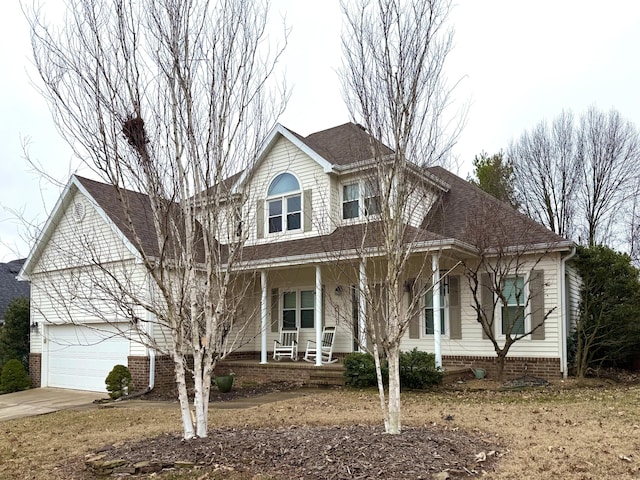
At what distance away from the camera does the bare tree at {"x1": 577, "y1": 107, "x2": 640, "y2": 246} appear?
1007 inches

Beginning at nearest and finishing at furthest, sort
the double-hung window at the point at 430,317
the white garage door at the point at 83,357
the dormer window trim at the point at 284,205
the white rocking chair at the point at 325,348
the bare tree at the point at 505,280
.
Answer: the bare tree at the point at 505,280 < the double-hung window at the point at 430,317 < the white rocking chair at the point at 325,348 < the white garage door at the point at 83,357 < the dormer window trim at the point at 284,205

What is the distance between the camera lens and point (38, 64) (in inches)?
235

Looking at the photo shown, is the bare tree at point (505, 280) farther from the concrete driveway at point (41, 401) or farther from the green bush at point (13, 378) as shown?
the green bush at point (13, 378)

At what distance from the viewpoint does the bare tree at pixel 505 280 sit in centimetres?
1233

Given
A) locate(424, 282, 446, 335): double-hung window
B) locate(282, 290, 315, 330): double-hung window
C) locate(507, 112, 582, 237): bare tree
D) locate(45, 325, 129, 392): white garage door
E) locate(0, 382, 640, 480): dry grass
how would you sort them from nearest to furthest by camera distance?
locate(0, 382, 640, 480): dry grass, locate(424, 282, 446, 335): double-hung window, locate(45, 325, 129, 392): white garage door, locate(282, 290, 315, 330): double-hung window, locate(507, 112, 582, 237): bare tree

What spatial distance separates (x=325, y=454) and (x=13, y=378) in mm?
13927

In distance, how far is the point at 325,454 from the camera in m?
5.71

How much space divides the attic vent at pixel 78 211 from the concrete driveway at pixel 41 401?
185 inches

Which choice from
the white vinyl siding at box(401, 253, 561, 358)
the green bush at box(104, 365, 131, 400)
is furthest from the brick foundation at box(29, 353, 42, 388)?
the white vinyl siding at box(401, 253, 561, 358)

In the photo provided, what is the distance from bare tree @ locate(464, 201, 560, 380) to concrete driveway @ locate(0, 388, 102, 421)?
9210 millimetres

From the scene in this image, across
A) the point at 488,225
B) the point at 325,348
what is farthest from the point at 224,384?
the point at 488,225

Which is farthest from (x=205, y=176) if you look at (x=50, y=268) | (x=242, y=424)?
(x=50, y=268)

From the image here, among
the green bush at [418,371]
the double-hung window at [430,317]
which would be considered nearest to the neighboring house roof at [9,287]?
the double-hung window at [430,317]

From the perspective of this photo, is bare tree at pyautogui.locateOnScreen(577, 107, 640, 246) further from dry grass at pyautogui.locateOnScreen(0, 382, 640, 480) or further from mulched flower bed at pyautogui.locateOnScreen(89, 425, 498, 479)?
mulched flower bed at pyautogui.locateOnScreen(89, 425, 498, 479)
